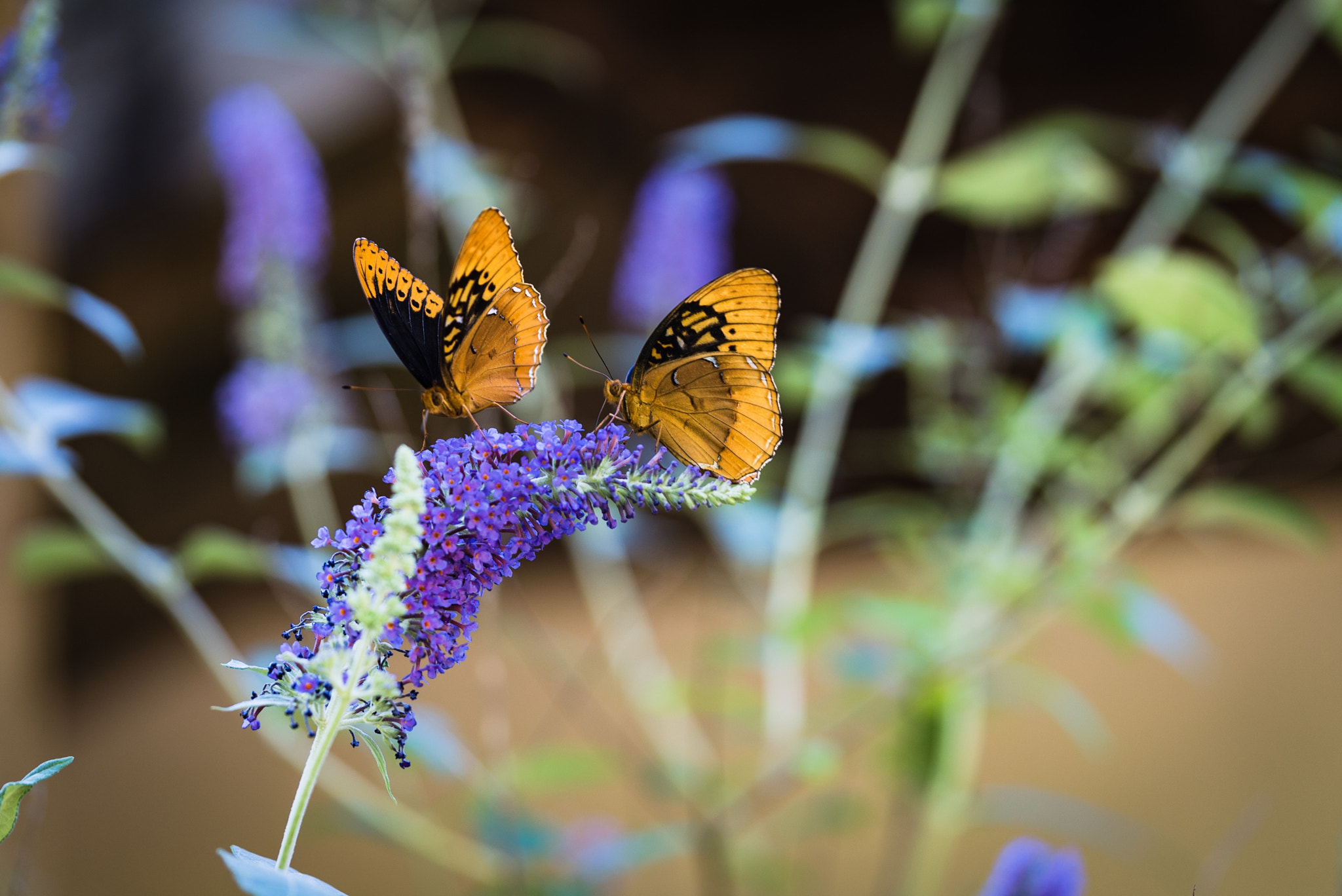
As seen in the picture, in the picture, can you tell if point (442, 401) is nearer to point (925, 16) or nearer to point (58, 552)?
point (58, 552)

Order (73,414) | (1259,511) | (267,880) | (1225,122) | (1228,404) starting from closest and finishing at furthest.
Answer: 1. (267,880)
2. (73,414)
3. (1259,511)
4. (1228,404)
5. (1225,122)

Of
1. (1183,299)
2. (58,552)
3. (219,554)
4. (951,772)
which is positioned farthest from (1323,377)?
(58,552)

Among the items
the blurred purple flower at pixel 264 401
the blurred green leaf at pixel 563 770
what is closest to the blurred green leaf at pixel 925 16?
the blurred purple flower at pixel 264 401

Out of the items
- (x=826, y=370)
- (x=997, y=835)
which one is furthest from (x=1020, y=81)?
(x=997, y=835)

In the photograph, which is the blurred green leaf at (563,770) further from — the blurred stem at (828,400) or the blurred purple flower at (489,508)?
the blurred purple flower at (489,508)

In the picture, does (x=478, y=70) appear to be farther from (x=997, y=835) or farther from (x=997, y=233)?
(x=997, y=835)

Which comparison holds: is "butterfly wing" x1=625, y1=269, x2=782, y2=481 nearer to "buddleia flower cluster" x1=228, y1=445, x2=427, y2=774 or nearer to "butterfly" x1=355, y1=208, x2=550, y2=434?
"butterfly" x1=355, y1=208, x2=550, y2=434

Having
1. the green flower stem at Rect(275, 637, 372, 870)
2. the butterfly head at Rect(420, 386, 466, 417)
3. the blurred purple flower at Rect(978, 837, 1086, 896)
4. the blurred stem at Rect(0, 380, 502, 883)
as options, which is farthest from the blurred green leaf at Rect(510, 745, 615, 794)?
the green flower stem at Rect(275, 637, 372, 870)
